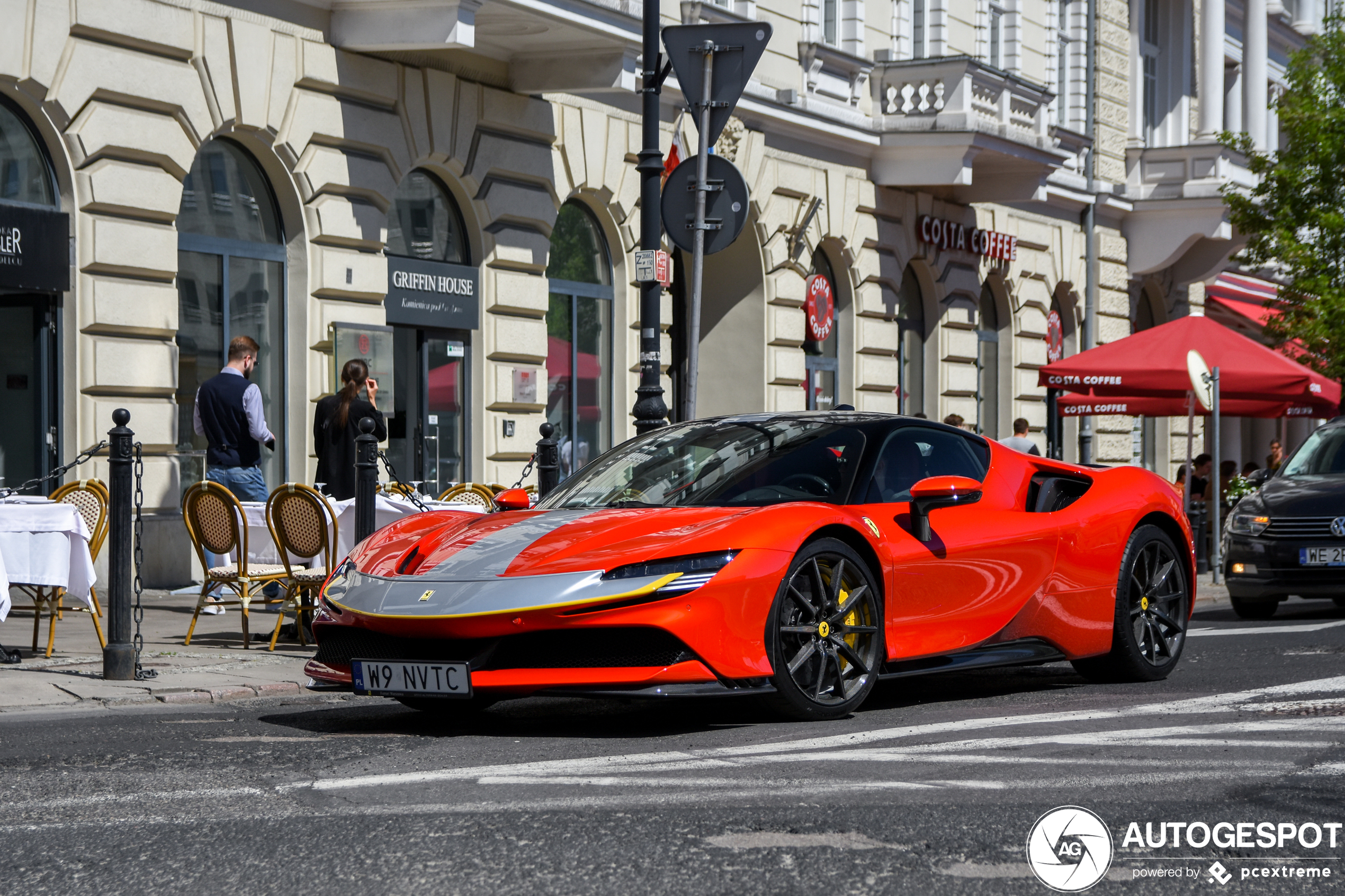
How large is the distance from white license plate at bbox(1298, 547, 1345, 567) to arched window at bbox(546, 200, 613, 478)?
784 centimetres

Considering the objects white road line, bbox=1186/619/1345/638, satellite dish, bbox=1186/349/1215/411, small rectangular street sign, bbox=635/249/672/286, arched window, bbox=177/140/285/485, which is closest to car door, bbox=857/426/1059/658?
white road line, bbox=1186/619/1345/638

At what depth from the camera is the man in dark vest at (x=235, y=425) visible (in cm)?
1315

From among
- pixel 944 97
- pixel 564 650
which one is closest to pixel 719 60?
pixel 564 650

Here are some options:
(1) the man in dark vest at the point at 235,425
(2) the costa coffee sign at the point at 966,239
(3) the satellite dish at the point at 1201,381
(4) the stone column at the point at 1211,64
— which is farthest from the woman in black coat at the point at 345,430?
(4) the stone column at the point at 1211,64

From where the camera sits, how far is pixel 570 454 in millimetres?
19344

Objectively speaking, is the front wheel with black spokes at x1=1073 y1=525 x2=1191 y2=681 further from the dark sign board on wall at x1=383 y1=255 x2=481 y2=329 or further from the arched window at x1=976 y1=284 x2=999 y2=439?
the arched window at x1=976 y1=284 x2=999 y2=439

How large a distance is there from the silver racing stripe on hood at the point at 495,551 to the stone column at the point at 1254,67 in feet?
101

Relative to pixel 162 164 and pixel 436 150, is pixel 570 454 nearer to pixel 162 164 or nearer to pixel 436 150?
pixel 436 150

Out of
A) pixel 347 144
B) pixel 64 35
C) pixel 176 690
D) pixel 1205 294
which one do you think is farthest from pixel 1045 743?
pixel 1205 294

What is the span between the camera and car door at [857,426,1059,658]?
24.5 feet

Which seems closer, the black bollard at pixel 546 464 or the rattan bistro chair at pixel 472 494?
the black bollard at pixel 546 464

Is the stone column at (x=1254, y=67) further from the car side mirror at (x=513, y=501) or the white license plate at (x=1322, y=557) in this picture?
the car side mirror at (x=513, y=501)

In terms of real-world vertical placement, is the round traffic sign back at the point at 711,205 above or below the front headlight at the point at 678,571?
above

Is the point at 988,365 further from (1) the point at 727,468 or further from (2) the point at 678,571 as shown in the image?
(2) the point at 678,571
